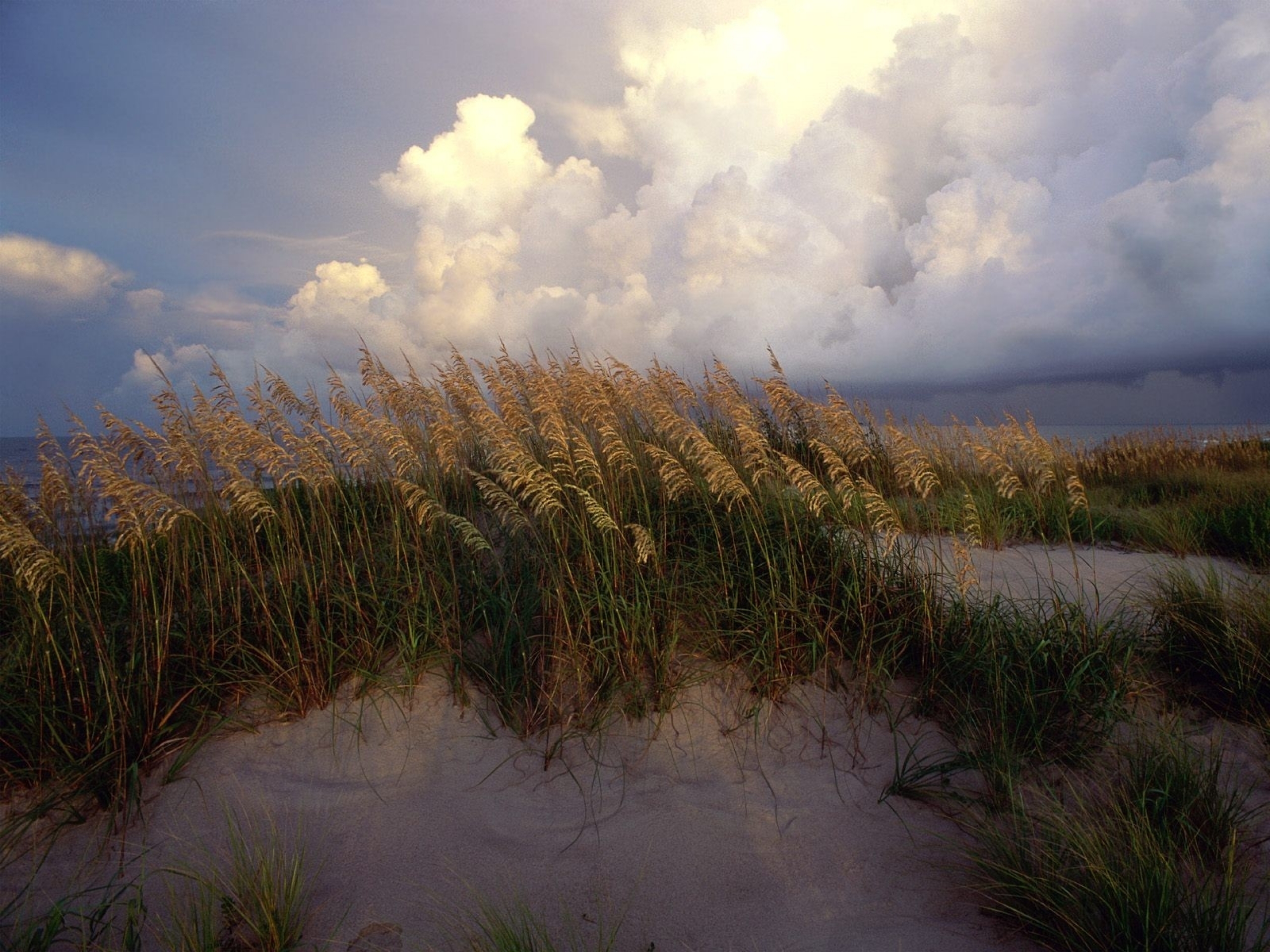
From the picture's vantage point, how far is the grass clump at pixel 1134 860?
3.10 meters

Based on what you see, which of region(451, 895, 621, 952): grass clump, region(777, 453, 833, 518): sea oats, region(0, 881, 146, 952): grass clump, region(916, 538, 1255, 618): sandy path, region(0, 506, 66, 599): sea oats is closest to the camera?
region(451, 895, 621, 952): grass clump

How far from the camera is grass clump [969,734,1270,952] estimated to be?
3.10m

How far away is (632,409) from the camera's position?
26.8 ft

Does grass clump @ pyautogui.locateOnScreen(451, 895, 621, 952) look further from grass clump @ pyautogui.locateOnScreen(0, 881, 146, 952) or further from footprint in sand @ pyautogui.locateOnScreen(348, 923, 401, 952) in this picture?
grass clump @ pyautogui.locateOnScreen(0, 881, 146, 952)

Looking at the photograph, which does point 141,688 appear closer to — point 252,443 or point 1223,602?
point 252,443

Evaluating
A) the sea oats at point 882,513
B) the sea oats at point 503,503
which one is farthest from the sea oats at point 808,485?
the sea oats at point 503,503

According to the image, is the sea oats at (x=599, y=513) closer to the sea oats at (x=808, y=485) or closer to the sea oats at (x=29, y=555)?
the sea oats at (x=808, y=485)

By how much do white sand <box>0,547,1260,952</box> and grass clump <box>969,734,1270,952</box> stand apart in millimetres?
272

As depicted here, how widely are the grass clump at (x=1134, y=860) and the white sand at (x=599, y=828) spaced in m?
0.27

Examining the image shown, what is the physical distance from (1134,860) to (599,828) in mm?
2646

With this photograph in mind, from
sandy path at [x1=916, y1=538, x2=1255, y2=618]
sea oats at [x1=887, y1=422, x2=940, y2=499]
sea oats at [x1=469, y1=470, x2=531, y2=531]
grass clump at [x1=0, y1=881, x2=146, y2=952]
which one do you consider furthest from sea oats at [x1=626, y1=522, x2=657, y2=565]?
grass clump at [x1=0, y1=881, x2=146, y2=952]

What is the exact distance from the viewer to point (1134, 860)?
10.9 feet

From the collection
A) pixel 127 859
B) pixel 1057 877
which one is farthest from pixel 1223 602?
pixel 127 859

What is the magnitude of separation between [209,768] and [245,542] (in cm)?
213
